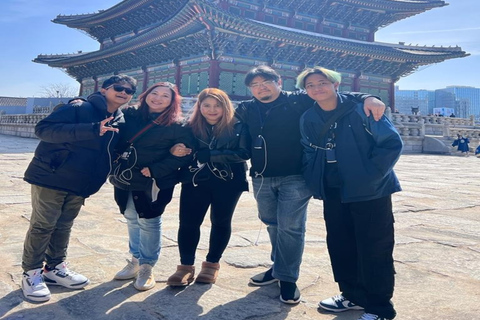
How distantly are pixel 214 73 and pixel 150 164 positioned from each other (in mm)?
17029

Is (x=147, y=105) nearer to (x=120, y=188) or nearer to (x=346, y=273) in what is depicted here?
(x=120, y=188)

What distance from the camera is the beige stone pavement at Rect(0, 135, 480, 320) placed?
8.05ft

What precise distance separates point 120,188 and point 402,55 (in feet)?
75.2

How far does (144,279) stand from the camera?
2.82 meters

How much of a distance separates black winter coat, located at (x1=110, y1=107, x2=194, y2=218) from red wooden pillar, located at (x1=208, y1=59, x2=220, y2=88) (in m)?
16.7

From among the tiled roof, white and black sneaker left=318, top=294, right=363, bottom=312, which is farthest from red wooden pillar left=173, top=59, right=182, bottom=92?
the tiled roof

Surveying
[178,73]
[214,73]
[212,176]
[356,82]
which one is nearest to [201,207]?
[212,176]

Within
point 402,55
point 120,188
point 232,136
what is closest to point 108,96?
point 120,188

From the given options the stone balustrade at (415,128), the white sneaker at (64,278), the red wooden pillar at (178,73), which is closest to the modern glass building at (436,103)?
the stone balustrade at (415,128)

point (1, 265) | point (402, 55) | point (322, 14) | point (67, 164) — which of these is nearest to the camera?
point (67, 164)

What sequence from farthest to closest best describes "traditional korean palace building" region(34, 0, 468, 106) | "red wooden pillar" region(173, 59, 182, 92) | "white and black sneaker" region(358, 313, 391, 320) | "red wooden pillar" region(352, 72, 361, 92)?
"red wooden pillar" region(352, 72, 361, 92), "red wooden pillar" region(173, 59, 182, 92), "traditional korean palace building" region(34, 0, 468, 106), "white and black sneaker" region(358, 313, 391, 320)

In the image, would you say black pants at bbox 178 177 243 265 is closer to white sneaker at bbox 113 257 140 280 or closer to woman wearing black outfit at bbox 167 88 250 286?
woman wearing black outfit at bbox 167 88 250 286

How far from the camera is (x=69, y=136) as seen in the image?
2.60 meters

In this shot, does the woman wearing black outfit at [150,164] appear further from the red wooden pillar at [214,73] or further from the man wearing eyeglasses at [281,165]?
the red wooden pillar at [214,73]
